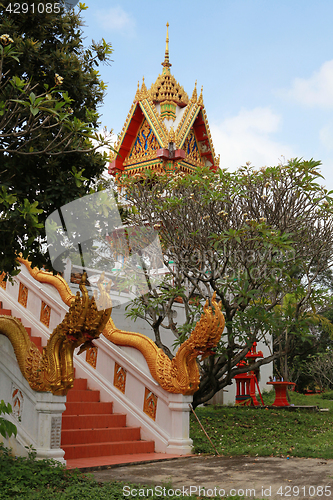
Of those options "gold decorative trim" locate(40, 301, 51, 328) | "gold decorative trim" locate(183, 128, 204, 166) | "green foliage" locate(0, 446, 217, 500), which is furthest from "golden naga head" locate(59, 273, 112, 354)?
"gold decorative trim" locate(183, 128, 204, 166)

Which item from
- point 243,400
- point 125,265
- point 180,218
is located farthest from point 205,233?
point 243,400

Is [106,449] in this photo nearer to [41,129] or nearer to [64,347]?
[64,347]

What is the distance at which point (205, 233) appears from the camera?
28.1 feet

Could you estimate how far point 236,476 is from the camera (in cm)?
511

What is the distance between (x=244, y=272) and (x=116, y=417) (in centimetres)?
308

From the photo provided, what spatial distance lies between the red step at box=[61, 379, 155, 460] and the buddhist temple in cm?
887

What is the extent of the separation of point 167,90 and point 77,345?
38.7 ft

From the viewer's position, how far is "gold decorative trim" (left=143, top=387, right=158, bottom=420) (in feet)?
23.2

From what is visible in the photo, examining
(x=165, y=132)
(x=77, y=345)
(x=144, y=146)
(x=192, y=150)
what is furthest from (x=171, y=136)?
(x=77, y=345)

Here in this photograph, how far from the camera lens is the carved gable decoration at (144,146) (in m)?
15.4

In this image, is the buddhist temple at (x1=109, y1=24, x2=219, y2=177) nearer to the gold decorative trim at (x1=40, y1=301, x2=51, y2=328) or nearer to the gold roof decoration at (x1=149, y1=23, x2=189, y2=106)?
the gold roof decoration at (x1=149, y1=23, x2=189, y2=106)

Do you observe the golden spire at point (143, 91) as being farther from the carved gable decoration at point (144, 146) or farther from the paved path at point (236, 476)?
the paved path at point (236, 476)

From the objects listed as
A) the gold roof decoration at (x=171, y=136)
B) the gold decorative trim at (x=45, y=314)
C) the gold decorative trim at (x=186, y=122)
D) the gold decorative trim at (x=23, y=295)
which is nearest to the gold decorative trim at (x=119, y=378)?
the gold decorative trim at (x=45, y=314)

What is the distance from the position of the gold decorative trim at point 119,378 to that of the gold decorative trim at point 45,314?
57.0 inches
